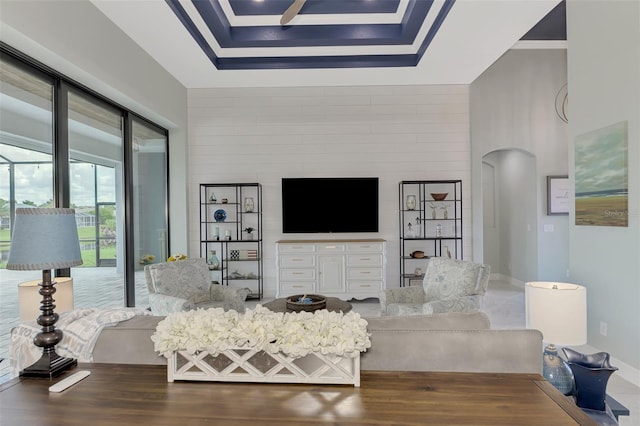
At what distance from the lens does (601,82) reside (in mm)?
2965

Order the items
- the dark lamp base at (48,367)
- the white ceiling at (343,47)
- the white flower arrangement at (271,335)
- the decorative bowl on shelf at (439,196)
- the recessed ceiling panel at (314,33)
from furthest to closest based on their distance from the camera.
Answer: the decorative bowl on shelf at (439,196), the recessed ceiling panel at (314,33), the white ceiling at (343,47), the dark lamp base at (48,367), the white flower arrangement at (271,335)

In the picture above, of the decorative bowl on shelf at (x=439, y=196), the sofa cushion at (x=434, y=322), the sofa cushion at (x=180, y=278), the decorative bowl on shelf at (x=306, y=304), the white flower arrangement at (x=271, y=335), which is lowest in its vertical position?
the decorative bowl on shelf at (x=306, y=304)

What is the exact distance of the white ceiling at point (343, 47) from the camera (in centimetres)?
319

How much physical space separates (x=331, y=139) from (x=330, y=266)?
1.92m

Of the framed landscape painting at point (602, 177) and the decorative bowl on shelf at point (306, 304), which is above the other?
the framed landscape painting at point (602, 177)

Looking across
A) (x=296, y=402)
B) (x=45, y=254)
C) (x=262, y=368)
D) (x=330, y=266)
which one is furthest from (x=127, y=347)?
(x=330, y=266)

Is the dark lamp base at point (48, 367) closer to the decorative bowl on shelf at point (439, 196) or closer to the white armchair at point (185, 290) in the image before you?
the white armchair at point (185, 290)

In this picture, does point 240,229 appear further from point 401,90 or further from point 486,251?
point 486,251

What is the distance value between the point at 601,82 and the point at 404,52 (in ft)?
7.22

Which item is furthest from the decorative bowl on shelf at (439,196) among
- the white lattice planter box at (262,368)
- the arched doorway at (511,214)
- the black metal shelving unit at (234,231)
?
the white lattice planter box at (262,368)

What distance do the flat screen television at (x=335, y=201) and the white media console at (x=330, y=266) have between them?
0.40 m

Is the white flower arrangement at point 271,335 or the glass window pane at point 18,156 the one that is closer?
the white flower arrangement at point 271,335

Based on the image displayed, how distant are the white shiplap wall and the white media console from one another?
1.43 ft

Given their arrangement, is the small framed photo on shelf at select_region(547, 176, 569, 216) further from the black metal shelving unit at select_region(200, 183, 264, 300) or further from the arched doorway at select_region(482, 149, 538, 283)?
the black metal shelving unit at select_region(200, 183, 264, 300)
